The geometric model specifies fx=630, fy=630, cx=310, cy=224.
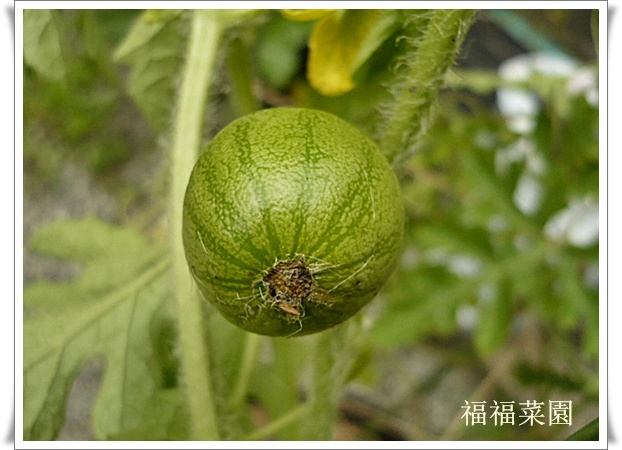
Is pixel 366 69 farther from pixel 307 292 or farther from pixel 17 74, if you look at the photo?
pixel 17 74

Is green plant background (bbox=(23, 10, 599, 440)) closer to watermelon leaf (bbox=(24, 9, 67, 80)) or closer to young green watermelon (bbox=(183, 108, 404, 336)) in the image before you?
watermelon leaf (bbox=(24, 9, 67, 80))

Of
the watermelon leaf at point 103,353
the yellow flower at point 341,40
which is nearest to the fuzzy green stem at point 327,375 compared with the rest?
the watermelon leaf at point 103,353

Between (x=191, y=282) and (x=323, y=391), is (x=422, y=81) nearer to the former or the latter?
(x=191, y=282)

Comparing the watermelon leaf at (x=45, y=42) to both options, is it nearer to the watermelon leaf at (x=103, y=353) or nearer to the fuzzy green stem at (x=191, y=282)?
the fuzzy green stem at (x=191, y=282)

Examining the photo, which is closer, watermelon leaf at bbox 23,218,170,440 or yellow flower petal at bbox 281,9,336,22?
yellow flower petal at bbox 281,9,336,22

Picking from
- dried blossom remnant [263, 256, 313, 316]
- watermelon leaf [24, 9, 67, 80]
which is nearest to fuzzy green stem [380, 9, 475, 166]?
dried blossom remnant [263, 256, 313, 316]

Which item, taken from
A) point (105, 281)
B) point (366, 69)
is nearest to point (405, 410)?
point (105, 281)

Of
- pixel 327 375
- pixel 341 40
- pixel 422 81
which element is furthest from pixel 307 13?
pixel 327 375
